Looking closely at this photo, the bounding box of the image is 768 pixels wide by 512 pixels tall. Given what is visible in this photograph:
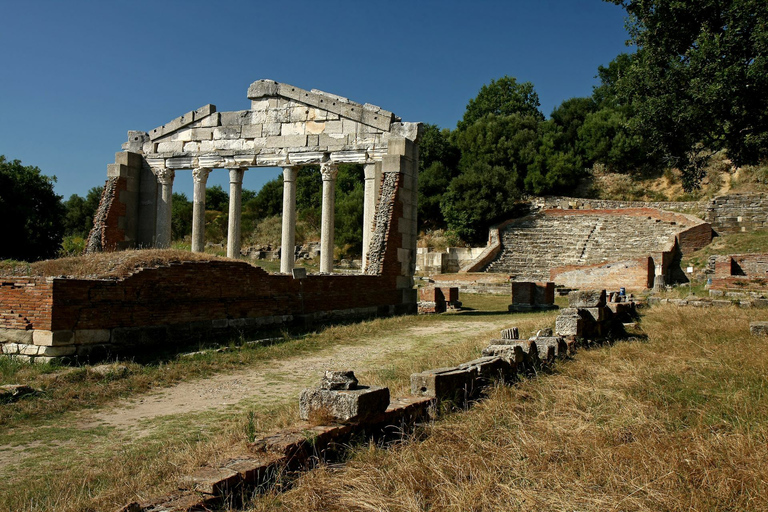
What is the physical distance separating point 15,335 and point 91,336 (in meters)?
1.01

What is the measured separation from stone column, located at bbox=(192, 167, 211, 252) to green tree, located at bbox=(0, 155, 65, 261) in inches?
383

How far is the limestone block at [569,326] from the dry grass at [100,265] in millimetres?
6740

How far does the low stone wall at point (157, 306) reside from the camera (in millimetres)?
8508

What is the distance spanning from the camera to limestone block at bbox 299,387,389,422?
4336 mm

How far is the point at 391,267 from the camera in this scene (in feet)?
54.4

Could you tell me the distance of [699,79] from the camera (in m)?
13.4

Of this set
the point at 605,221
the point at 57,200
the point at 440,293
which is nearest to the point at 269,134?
the point at 440,293

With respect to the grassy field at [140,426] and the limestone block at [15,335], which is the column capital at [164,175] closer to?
the grassy field at [140,426]

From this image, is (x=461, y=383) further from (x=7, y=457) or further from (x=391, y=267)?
(x=391, y=267)

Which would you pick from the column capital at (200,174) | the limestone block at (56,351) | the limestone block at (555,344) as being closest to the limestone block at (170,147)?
the column capital at (200,174)

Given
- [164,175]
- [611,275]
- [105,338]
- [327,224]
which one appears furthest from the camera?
[611,275]

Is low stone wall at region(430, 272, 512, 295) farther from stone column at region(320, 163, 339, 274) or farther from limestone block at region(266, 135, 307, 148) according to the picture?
limestone block at region(266, 135, 307, 148)

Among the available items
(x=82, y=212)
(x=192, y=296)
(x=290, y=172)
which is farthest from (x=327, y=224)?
(x=82, y=212)

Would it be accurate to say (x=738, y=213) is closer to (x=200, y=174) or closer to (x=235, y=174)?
(x=235, y=174)
